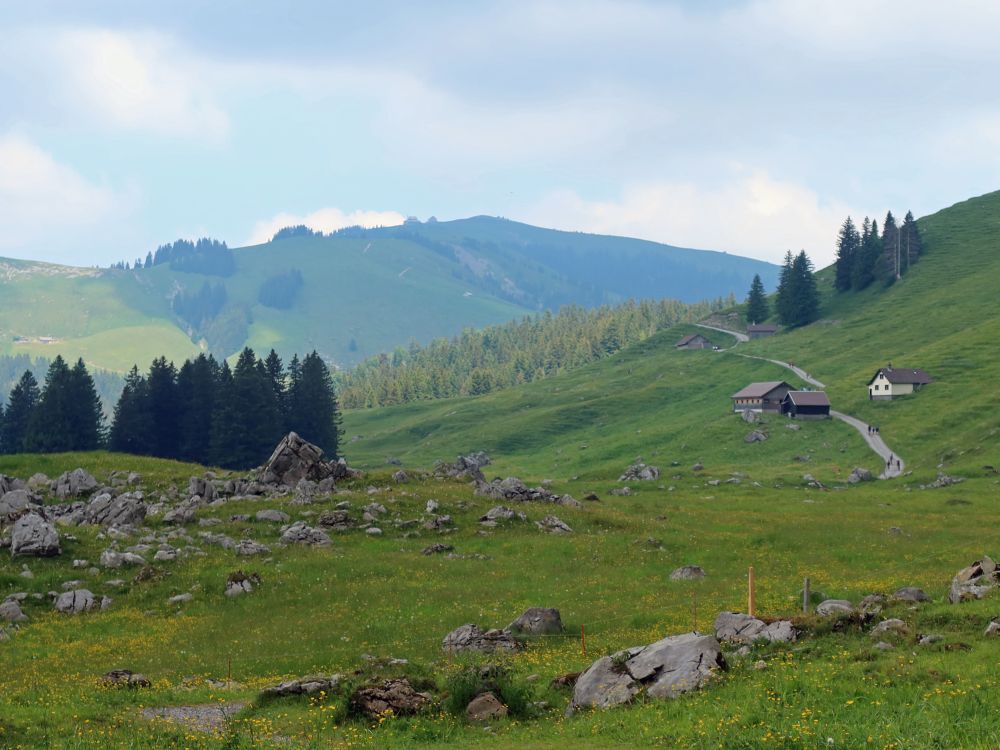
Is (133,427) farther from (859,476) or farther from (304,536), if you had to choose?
(859,476)

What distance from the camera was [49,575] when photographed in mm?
42031

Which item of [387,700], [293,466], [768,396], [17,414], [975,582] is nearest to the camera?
[387,700]

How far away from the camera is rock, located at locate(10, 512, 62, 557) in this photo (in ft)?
144

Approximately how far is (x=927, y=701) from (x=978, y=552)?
3600 centimetres

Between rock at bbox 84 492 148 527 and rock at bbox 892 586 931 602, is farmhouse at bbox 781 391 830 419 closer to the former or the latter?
rock at bbox 84 492 148 527

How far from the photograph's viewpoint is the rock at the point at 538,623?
34.6m

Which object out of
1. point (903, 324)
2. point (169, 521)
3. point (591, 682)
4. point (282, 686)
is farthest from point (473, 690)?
point (903, 324)

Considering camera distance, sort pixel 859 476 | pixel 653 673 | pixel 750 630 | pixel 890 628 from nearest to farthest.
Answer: pixel 653 673 < pixel 890 628 < pixel 750 630 < pixel 859 476

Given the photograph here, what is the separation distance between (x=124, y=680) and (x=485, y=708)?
41.5 feet

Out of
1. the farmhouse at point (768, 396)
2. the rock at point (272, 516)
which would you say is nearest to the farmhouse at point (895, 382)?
the farmhouse at point (768, 396)

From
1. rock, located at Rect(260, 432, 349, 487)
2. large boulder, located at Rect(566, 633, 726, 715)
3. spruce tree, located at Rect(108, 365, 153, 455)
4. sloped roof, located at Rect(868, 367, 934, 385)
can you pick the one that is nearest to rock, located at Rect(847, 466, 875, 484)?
sloped roof, located at Rect(868, 367, 934, 385)

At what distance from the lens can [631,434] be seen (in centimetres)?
14462

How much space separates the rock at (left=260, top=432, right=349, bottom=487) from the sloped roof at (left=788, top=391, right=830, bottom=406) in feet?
289

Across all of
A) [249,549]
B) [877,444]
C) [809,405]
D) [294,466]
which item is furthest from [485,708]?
[809,405]
